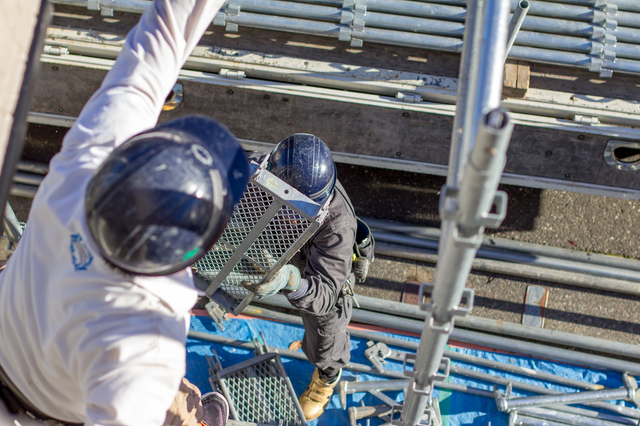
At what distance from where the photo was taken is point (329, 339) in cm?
385

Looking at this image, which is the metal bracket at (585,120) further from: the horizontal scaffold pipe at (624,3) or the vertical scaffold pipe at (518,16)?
the vertical scaffold pipe at (518,16)

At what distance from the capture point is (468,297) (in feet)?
6.59

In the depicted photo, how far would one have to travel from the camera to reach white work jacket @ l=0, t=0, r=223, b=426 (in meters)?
1.70

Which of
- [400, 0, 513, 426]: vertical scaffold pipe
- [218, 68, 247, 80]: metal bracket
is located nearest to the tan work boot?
[400, 0, 513, 426]: vertical scaffold pipe

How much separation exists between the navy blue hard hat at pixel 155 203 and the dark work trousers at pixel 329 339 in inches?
77.8

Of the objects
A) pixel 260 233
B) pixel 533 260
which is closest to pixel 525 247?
pixel 533 260

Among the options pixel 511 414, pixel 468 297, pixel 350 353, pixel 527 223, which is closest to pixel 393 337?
pixel 350 353

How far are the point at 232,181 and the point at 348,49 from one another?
115 inches

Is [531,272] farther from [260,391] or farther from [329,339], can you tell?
[260,391]

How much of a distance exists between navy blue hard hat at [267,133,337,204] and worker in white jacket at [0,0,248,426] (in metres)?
1.23

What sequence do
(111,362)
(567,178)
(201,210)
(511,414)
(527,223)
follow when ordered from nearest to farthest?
(111,362) → (201,210) → (511,414) → (567,178) → (527,223)

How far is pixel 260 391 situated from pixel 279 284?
62.7 inches

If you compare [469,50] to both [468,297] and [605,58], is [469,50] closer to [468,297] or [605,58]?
[468,297]

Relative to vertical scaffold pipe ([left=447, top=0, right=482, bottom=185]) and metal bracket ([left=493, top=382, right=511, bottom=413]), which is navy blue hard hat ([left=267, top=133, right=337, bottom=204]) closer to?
vertical scaffold pipe ([left=447, top=0, right=482, bottom=185])
